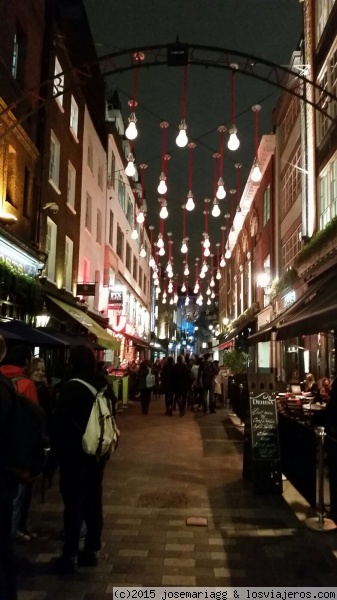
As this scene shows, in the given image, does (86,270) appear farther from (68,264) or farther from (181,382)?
(181,382)

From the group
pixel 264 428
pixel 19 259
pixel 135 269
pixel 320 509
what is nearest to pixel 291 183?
pixel 19 259

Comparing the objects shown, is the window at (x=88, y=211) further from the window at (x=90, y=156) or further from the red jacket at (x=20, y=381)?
the red jacket at (x=20, y=381)

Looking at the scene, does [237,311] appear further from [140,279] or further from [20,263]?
[20,263]

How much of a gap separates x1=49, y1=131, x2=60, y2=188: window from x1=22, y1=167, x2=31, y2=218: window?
211 cm

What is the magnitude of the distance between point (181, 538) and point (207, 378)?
12.4 meters

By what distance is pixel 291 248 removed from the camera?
22.3m

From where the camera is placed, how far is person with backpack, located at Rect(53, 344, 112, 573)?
4.72 m

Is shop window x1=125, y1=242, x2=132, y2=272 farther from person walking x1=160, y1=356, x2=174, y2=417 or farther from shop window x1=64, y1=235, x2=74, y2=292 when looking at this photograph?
person walking x1=160, y1=356, x2=174, y2=417

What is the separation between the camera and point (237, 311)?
4250 cm

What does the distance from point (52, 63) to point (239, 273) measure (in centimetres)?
2602

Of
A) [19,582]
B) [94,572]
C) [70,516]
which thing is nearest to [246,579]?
[94,572]

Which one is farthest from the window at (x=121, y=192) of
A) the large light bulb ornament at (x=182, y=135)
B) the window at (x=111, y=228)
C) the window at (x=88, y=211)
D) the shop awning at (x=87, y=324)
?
the large light bulb ornament at (x=182, y=135)

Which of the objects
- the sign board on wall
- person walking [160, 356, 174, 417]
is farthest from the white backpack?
the sign board on wall

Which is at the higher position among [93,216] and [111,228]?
[111,228]
